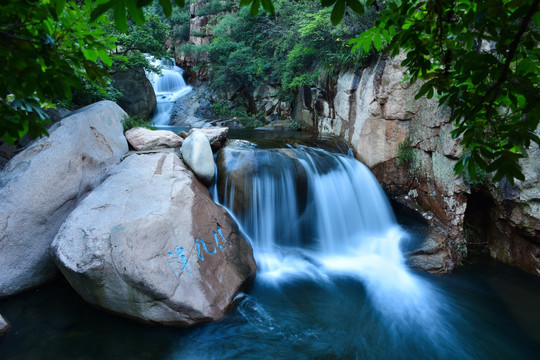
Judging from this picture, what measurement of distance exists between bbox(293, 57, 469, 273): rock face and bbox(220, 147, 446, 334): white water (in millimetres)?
503

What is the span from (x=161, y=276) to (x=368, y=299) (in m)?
3.02

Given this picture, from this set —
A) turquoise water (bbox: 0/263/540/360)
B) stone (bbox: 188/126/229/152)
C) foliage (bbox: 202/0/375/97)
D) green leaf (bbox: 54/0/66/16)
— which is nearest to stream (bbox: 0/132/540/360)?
turquoise water (bbox: 0/263/540/360)

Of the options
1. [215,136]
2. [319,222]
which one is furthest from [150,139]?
[319,222]

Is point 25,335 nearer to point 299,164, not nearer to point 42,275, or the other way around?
point 42,275

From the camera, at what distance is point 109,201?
3980 millimetres

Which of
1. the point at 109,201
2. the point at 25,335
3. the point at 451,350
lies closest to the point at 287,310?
the point at 451,350

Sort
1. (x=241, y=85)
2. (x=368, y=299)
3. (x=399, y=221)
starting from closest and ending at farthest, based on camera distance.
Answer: (x=368, y=299), (x=399, y=221), (x=241, y=85)

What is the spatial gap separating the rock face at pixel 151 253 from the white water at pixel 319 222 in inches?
42.7

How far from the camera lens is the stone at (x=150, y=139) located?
5.74 metres

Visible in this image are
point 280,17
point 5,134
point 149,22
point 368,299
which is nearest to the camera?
point 5,134

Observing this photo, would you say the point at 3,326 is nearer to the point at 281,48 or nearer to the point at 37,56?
the point at 37,56

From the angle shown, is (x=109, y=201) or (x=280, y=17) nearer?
(x=109, y=201)

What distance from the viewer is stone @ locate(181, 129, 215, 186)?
5090 millimetres

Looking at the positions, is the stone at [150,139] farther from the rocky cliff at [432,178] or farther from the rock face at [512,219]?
the rock face at [512,219]
